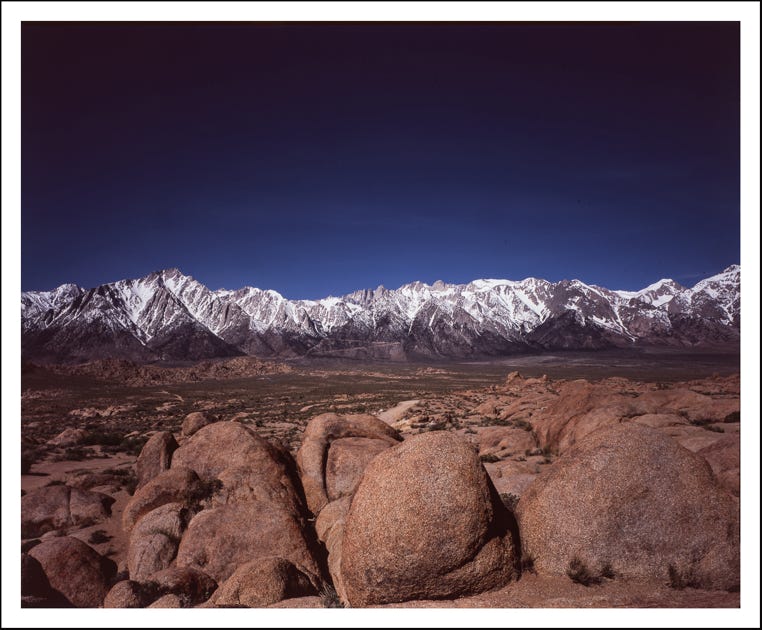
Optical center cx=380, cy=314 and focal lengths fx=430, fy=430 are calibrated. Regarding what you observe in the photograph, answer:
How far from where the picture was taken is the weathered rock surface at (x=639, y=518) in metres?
5.64

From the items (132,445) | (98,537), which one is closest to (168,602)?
(98,537)

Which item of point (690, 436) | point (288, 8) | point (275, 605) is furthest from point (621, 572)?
point (288, 8)

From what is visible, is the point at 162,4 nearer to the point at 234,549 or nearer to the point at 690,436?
the point at 234,549

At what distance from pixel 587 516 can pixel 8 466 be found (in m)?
10.2

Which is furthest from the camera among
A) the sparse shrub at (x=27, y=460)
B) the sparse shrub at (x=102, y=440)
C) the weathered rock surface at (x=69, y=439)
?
the sparse shrub at (x=102, y=440)

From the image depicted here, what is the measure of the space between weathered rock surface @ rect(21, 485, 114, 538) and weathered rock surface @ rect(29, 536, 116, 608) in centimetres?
250

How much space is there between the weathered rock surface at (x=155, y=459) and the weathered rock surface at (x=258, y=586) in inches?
196

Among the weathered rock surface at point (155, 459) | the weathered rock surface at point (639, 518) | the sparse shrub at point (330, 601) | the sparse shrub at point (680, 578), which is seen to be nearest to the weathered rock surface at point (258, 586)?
the sparse shrub at point (330, 601)

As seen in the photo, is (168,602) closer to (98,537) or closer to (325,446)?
(98,537)

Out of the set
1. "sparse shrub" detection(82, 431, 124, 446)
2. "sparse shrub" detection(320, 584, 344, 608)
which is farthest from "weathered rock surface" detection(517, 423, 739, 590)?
"sparse shrub" detection(82, 431, 124, 446)

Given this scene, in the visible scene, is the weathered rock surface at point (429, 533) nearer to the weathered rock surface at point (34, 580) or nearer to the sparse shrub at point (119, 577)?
the sparse shrub at point (119, 577)

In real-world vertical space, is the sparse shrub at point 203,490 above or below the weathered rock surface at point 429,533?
below

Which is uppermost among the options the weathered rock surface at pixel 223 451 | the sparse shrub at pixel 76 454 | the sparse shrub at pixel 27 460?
the weathered rock surface at pixel 223 451

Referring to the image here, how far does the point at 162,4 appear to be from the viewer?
778cm
